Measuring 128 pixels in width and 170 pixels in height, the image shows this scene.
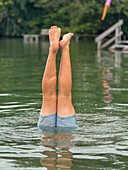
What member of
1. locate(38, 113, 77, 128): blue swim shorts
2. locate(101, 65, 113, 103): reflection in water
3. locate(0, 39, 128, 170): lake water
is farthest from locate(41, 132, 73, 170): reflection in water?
locate(101, 65, 113, 103): reflection in water

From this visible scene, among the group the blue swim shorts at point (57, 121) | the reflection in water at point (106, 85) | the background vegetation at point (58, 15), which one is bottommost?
the blue swim shorts at point (57, 121)

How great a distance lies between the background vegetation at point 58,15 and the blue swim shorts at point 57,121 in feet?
133

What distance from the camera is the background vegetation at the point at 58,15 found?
161 ft

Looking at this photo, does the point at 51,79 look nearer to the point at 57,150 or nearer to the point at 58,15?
the point at 57,150

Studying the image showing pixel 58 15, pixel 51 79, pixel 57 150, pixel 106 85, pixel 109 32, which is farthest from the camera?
pixel 58 15

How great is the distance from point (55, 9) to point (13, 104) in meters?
45.9

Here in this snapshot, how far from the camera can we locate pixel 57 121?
23.7 feet

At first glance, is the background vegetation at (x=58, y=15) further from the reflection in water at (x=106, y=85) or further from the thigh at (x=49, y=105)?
the thigh at (x=49, y=105)

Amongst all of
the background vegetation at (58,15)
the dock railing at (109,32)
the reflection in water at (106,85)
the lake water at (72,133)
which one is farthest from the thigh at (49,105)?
the background vegetation at (58,15)

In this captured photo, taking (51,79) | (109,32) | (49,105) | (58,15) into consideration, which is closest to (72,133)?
(49,105)

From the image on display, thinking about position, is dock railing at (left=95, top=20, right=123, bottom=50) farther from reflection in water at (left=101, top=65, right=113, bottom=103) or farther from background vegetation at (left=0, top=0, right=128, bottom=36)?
background vegetation at (left=0, top=0, right=128, bottom=36)

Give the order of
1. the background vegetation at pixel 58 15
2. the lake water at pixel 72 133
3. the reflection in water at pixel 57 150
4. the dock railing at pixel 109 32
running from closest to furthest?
the reflection in water at pixel 57 150, the lake water at pixel 72 133, the dock railing at pixel 109 32, the background vegetation at pixel 58 15

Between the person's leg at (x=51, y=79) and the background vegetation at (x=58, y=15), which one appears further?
the background vegetation at (x=58, y=15)

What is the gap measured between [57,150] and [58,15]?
157 feet
